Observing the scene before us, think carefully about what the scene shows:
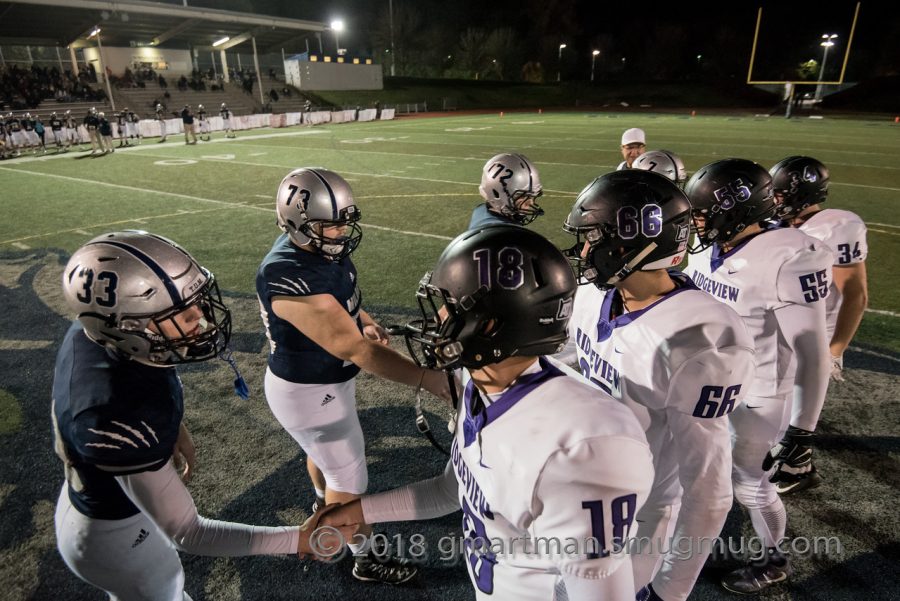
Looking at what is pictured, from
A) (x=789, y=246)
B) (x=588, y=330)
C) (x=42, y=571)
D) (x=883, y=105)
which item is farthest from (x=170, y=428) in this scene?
(x=883, y=105)

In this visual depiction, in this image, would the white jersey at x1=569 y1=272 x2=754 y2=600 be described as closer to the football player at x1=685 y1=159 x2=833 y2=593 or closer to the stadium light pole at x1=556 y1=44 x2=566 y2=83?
the football player at x1=685 y1=159 x2=833 y2=593

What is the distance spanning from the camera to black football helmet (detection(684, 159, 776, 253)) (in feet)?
11.1

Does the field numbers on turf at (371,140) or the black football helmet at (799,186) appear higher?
the black football helmet at (799,186)

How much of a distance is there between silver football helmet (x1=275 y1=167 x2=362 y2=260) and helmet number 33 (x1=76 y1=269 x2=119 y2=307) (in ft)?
4.18

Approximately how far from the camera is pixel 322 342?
10.5 ft

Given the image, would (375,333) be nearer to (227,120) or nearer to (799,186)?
(799,186)

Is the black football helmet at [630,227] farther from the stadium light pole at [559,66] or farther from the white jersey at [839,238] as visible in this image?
the stadium light pole at [559,66]

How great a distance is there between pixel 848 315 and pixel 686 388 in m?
3.40

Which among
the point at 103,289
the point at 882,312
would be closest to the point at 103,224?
the point at 103,289

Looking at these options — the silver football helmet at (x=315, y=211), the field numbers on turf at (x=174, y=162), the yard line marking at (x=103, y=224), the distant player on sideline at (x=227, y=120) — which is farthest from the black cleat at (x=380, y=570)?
the distant player on sideline at (x=227, y=120)

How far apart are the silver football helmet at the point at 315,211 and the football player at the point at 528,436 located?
149cm

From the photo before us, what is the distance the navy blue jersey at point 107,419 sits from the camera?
214cm

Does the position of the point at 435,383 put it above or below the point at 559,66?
below

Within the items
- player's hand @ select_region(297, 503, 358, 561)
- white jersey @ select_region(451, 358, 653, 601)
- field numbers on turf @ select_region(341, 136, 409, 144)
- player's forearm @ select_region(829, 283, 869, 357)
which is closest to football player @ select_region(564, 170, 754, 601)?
white jersey @ select_region(451, 358, 653, 601)
